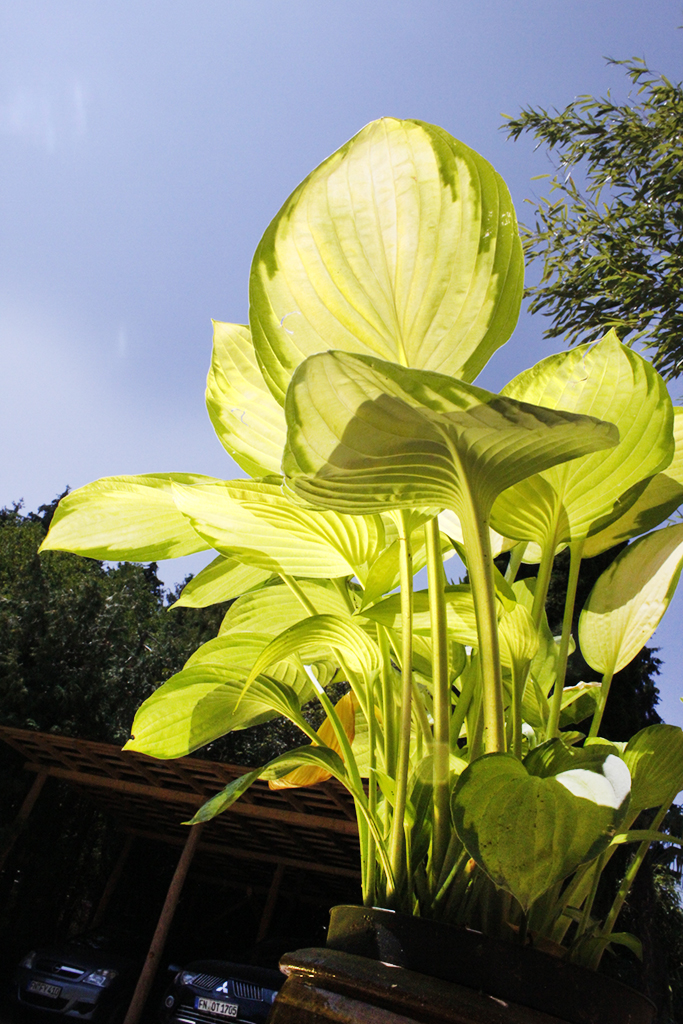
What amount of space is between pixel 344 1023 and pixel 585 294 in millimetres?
6566

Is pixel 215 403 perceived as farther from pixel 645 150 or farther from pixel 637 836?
pixel 645 150

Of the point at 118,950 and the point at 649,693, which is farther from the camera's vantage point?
the point at 118,950

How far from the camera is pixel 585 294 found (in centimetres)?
612

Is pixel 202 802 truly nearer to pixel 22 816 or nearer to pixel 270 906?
pixel 22 816

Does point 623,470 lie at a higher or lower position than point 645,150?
lower

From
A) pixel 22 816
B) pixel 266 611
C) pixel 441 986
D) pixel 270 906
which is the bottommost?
pixel 270 906

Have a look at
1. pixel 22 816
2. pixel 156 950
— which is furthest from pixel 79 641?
pixel 156 950

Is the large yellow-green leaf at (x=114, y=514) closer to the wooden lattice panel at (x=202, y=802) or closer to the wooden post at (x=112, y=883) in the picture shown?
the wooden lattice panel at (x=202, y=802)

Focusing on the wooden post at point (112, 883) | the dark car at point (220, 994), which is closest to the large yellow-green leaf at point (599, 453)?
the dark car at point (220, 994)

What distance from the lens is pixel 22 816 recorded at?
657 cm

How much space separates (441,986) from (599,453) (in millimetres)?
340

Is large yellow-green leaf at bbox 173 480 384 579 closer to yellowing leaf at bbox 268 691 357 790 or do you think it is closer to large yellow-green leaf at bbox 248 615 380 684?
large yellow-green leaf at bbox 248 615 380 684

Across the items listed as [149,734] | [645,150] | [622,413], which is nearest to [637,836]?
[622,413]

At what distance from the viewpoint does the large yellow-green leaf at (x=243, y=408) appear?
0.56 metres
